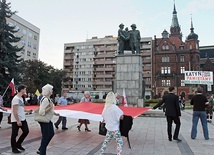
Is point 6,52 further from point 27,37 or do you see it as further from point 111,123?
point 27,37

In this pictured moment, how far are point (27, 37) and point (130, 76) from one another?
51.8 metres

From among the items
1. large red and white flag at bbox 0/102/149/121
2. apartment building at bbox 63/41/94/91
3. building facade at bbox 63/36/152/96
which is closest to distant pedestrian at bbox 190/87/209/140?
large red and white flag at bbox 0/102/149/121

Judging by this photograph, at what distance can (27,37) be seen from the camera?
62000 millimetres

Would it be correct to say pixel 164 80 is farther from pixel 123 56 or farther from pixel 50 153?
pixel 50 153

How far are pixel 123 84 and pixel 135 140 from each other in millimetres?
9819

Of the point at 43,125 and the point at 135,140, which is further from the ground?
the point at 43,125

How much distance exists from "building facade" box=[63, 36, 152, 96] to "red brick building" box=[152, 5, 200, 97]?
17826 millimetres

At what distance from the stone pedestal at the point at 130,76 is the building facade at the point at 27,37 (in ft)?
151

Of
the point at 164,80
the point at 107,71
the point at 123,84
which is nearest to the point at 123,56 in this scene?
the point at 123,84

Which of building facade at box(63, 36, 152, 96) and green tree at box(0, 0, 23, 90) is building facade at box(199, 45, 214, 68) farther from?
green tree at box(0, 0, 23, 90)

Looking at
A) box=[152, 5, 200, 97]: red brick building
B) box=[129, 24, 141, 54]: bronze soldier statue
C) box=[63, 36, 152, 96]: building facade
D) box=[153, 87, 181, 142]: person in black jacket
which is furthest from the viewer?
box=[63, 36, 152, 96]: building facade

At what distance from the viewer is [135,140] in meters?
8.28

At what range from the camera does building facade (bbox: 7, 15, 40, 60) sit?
2282 inches

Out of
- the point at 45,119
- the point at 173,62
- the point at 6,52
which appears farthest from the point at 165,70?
the point at 45,119
